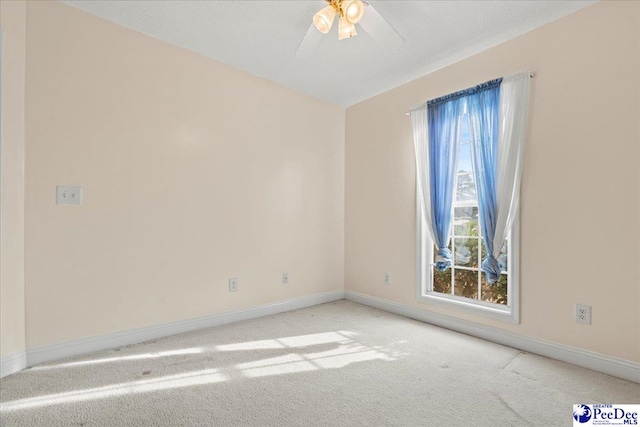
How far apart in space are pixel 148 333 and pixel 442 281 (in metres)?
2.61

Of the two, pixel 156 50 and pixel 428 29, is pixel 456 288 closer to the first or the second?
pixel 428 29

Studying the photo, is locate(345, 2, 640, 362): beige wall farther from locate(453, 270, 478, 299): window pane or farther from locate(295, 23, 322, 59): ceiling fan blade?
locate(295, 23, 322, 59): ceiling fan blade

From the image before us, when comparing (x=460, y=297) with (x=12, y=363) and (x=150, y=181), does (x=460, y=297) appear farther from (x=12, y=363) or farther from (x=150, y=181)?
(x=12, y=363)

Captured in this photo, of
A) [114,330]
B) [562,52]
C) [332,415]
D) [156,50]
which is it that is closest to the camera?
[332,415]

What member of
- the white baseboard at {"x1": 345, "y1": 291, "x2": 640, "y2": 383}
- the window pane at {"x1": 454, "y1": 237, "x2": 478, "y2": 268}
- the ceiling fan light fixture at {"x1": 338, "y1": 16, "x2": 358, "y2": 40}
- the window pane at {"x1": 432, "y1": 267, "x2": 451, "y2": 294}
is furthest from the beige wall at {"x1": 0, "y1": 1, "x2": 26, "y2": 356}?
the window pane at {"x1": 454, "y1": 237, "x2": 478, "y2": 268}

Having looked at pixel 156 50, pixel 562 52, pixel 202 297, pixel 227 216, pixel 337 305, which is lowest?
pixel 337 305

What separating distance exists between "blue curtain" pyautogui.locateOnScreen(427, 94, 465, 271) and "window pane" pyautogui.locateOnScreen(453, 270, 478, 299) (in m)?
0.16

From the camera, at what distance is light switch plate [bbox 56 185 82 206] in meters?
2.19

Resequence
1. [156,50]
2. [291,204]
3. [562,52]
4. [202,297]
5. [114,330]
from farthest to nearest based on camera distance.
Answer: [291,204] → [202,297] → [156,50] → [114,330] → [562,52]

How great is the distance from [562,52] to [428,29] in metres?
0.93

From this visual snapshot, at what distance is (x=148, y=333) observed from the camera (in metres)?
2.54

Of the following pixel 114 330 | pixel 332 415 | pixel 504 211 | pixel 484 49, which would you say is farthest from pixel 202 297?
pixel 484 49

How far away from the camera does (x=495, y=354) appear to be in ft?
7.61

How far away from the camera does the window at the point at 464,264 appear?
8.78 ft
